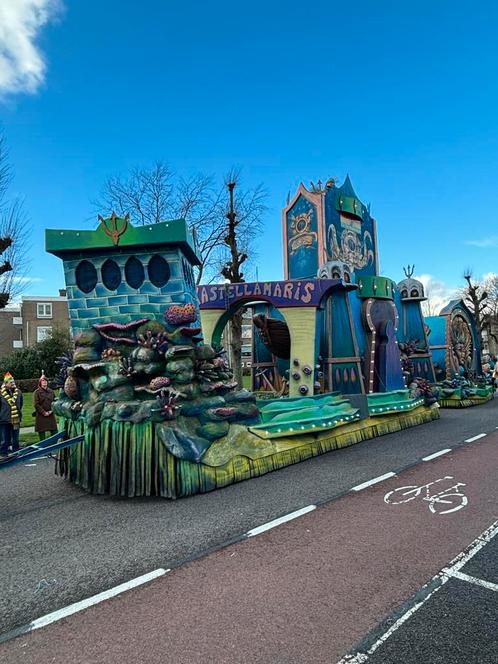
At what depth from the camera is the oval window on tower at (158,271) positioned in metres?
7.22

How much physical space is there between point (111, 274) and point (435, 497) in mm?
6120

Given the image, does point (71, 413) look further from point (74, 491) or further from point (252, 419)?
point (252, 419)

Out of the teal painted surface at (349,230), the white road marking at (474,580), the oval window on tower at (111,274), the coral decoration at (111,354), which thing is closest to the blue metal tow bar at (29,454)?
the coral decoration at (111,354)

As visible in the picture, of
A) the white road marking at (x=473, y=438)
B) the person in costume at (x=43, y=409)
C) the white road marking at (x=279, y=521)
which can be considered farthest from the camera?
the person in costume at (x=43, y=409)

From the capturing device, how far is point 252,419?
7625 millimetres

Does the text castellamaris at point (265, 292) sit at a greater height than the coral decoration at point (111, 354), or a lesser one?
greater

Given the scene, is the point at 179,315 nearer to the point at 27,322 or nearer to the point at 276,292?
the point at 276,292

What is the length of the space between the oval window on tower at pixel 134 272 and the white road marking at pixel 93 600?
4520 mm

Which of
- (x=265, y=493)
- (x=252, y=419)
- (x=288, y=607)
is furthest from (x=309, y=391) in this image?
(x=288, y=607)

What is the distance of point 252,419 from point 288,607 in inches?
167

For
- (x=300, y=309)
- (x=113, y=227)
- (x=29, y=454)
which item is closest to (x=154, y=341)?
→ (x=113, y=227)

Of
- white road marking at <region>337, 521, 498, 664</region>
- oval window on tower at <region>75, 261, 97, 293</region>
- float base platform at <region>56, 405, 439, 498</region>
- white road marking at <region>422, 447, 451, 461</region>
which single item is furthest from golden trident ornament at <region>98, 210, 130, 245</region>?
white road marking at <region>422, 447, 451, 461</region>

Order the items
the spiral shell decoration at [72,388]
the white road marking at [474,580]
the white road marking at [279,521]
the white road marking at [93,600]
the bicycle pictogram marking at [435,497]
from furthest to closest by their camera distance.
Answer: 1. the spiral shell decoration at [72,388]
2. the bicycle pictogram marking at [435,497]
3. the white road marking at [279,521]
4. the white road marking at [474,580]
5. the white road marking at [93,600]

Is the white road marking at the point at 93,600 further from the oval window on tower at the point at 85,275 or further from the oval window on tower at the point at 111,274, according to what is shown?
the oval window on tower at the point at 85,275
